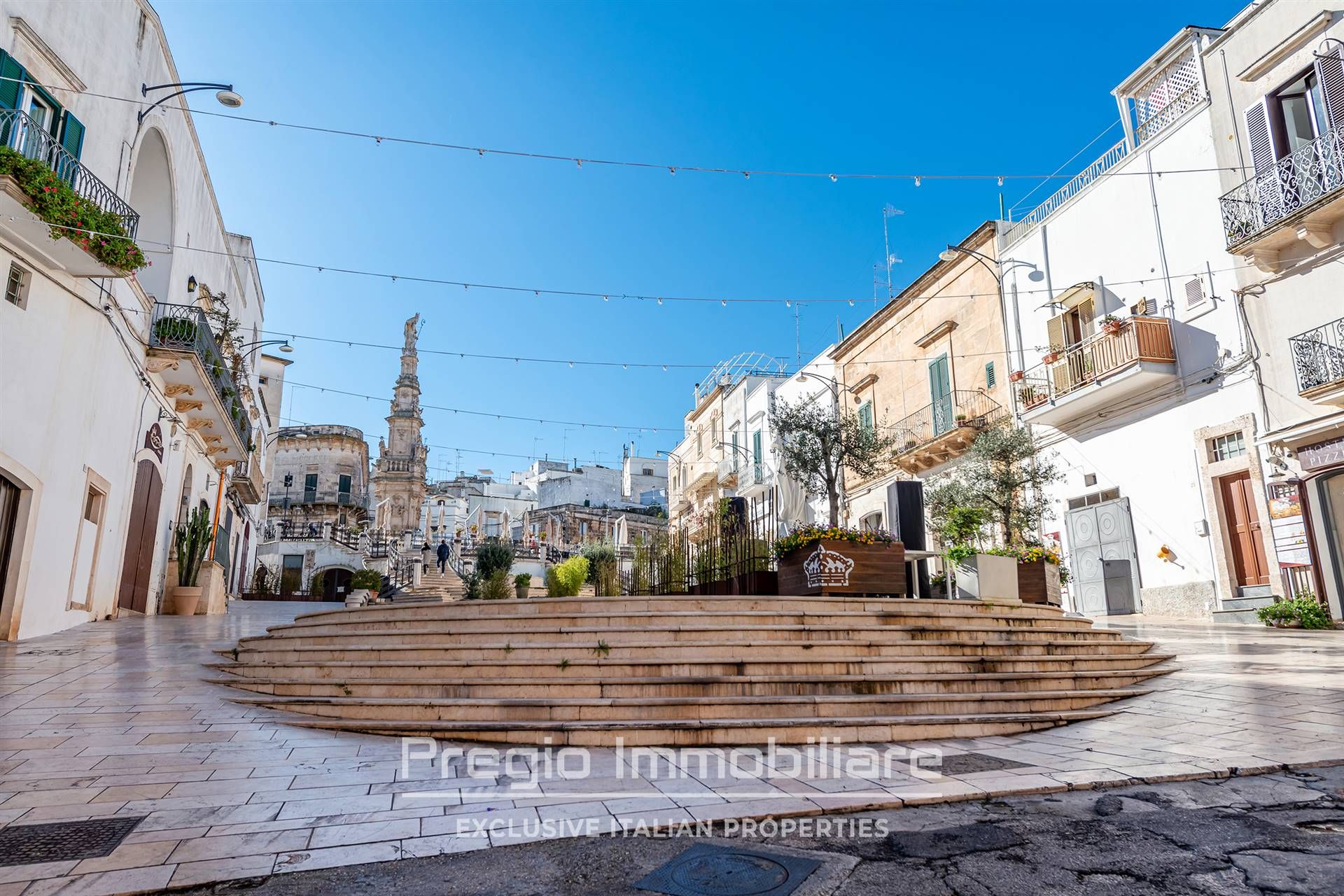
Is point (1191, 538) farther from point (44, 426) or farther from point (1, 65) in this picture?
point (1, 65)

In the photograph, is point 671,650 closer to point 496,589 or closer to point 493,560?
point 496,589

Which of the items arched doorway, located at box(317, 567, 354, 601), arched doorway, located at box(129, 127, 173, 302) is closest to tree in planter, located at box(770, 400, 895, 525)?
arched doorway, located at box(129, 127, 173, 302)

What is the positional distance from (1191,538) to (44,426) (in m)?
17.9

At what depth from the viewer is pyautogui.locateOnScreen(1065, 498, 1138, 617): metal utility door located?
→ 49.3 ft

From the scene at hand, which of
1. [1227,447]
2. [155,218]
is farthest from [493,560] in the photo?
[1227,447]

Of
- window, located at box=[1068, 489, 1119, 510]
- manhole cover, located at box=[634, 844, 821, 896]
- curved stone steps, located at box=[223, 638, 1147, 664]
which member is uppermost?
window, located at box=[1068, 489, 1119, 510]

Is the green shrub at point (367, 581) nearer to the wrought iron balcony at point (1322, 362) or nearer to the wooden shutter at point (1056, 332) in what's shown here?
the wooden shutter at point (1056, 332)

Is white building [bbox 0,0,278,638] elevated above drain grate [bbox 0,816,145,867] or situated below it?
above

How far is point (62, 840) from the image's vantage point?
3.40m

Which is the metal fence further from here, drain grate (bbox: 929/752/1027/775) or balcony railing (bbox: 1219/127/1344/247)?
balcony railing (bbox: 1219/127/1344/247)

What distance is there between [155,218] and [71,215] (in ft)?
21.3

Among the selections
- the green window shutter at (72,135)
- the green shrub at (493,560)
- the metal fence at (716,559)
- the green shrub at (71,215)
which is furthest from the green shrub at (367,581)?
the green window shutter at (72,135)

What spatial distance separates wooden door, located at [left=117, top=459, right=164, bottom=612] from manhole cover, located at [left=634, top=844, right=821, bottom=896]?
14.3 meters

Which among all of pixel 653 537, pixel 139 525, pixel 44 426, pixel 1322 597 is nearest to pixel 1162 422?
pixel 1322 597
